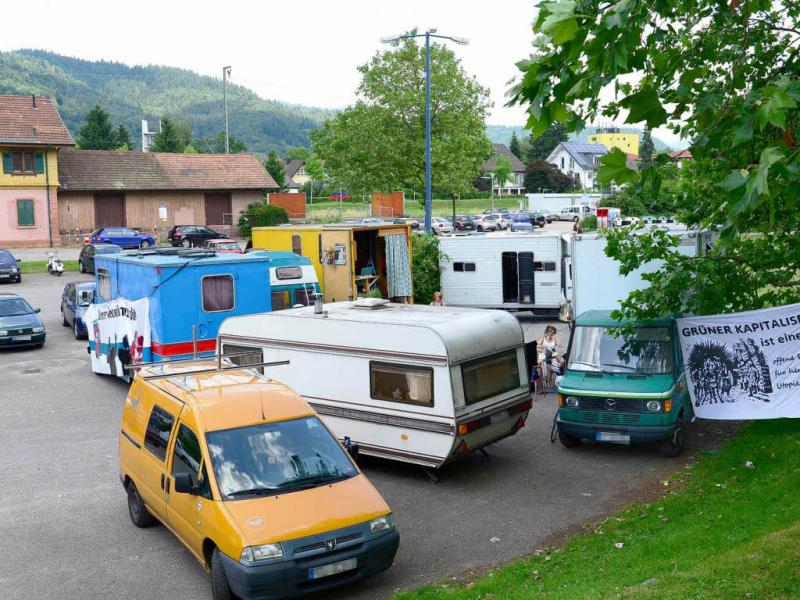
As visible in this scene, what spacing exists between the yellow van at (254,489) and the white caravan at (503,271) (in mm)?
16719

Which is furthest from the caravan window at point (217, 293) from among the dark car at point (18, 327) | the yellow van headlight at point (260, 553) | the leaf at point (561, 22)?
the leaf at point (561, 22)

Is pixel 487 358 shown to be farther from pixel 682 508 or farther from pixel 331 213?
pixel 331 213

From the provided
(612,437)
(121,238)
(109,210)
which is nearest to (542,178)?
(109,210)

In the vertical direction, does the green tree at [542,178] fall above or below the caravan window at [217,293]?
above

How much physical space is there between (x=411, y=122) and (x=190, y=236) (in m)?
14.0

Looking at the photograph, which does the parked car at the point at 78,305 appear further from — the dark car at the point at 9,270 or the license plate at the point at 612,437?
the license plate at the point at 612,437

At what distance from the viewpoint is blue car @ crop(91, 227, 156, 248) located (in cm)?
4419

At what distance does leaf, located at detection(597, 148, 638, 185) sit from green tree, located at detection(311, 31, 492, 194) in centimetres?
3503

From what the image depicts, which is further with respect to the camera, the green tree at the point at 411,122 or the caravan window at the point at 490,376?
the green tree at the point at 411,122

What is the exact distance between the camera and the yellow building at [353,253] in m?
22.9

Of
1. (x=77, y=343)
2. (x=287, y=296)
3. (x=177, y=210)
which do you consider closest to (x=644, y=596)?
(x=287, y=296)

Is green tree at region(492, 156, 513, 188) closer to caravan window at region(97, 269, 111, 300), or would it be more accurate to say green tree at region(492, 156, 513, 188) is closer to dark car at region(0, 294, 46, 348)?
dark car at region(0, 294, 46, 348)

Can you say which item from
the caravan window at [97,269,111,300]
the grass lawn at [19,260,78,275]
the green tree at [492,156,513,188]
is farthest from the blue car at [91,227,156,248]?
the green tree at [492,156,513,188]

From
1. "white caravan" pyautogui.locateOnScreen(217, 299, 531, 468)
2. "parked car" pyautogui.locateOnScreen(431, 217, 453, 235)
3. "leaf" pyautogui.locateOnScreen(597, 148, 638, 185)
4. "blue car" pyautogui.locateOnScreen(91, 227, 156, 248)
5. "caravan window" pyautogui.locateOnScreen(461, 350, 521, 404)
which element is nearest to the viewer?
"leaf" pyautogui.locateOnScreen(597, 148, 638, 185)
